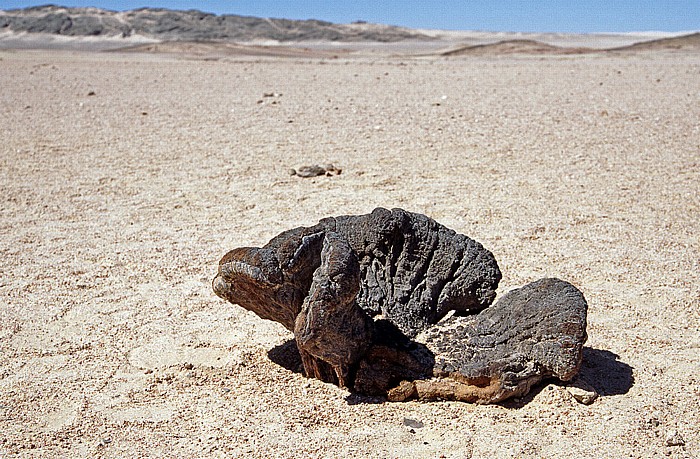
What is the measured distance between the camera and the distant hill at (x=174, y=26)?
251ft

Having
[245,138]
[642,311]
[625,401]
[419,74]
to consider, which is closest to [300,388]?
[625,401]

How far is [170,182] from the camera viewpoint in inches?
307

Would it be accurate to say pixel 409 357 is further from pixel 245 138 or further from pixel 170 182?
pixel 245 138

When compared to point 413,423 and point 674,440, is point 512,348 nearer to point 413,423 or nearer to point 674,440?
point 413,423

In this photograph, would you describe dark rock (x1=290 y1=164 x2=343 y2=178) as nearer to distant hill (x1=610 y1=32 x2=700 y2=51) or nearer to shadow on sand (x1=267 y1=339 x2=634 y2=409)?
shadow on sand (x1=267 y1=339 x2=634 y2=409)

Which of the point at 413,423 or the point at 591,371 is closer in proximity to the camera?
the point at 413,423

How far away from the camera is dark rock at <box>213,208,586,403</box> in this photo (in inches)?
125

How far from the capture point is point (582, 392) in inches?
129

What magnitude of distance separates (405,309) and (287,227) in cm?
263

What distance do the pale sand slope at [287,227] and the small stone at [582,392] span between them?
4cm

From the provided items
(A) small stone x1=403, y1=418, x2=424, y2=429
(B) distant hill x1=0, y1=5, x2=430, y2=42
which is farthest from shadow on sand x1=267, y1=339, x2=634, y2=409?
(B) distant hill x1=0, y1=5, x2=430, y2=42

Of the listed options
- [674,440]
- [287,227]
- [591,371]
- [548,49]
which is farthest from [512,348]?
[548,49]

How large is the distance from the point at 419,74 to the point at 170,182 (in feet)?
44.9

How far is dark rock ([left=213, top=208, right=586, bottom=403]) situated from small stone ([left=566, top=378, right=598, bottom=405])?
0.42 ft
